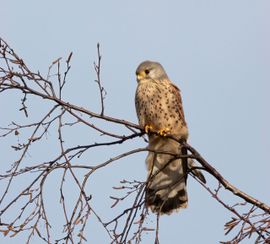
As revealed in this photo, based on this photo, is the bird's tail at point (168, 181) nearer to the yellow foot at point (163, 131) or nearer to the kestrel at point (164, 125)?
the kestrel at point (164, 125)

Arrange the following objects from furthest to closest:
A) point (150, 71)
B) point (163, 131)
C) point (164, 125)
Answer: point (150, 71) → point (164, 125) → point (163, 131)

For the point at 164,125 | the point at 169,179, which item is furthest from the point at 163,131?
the point at 169,179

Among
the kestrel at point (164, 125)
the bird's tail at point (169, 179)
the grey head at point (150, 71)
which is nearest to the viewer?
the bird's tail at point (169, 179)

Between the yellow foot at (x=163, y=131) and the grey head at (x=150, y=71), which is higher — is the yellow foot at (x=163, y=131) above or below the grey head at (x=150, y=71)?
below

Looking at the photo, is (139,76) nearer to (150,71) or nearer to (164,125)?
(150,71)

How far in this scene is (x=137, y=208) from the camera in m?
4.03

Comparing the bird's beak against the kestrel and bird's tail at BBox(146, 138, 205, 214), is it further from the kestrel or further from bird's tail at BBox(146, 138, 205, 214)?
bird's tail at BBox(146, 138, 205, 214)

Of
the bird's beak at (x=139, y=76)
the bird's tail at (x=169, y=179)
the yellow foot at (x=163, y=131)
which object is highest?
the bird's beak at (x=139, y=76)

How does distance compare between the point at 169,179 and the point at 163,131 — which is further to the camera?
the point at 169,179

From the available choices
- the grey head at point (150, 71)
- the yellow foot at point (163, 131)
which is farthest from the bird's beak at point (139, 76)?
the yellow foot at point (163, 131)

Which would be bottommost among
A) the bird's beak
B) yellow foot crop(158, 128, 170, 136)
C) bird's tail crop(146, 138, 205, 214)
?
bird's tail crop(146, 138, 205, 214)

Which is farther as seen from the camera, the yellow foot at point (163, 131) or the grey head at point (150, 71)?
the grey head at point (150, 71)

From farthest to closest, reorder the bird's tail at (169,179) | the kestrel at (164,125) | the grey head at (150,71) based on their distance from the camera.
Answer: the grey head at (150,71)
the kestrel at (164,125)
the bird's tail at (169,179)

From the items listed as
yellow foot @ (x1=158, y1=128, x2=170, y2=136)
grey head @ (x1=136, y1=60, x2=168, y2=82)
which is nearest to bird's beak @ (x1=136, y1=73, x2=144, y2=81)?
grey head @ (x1=136, y1=60, x2=168, y2=82)
